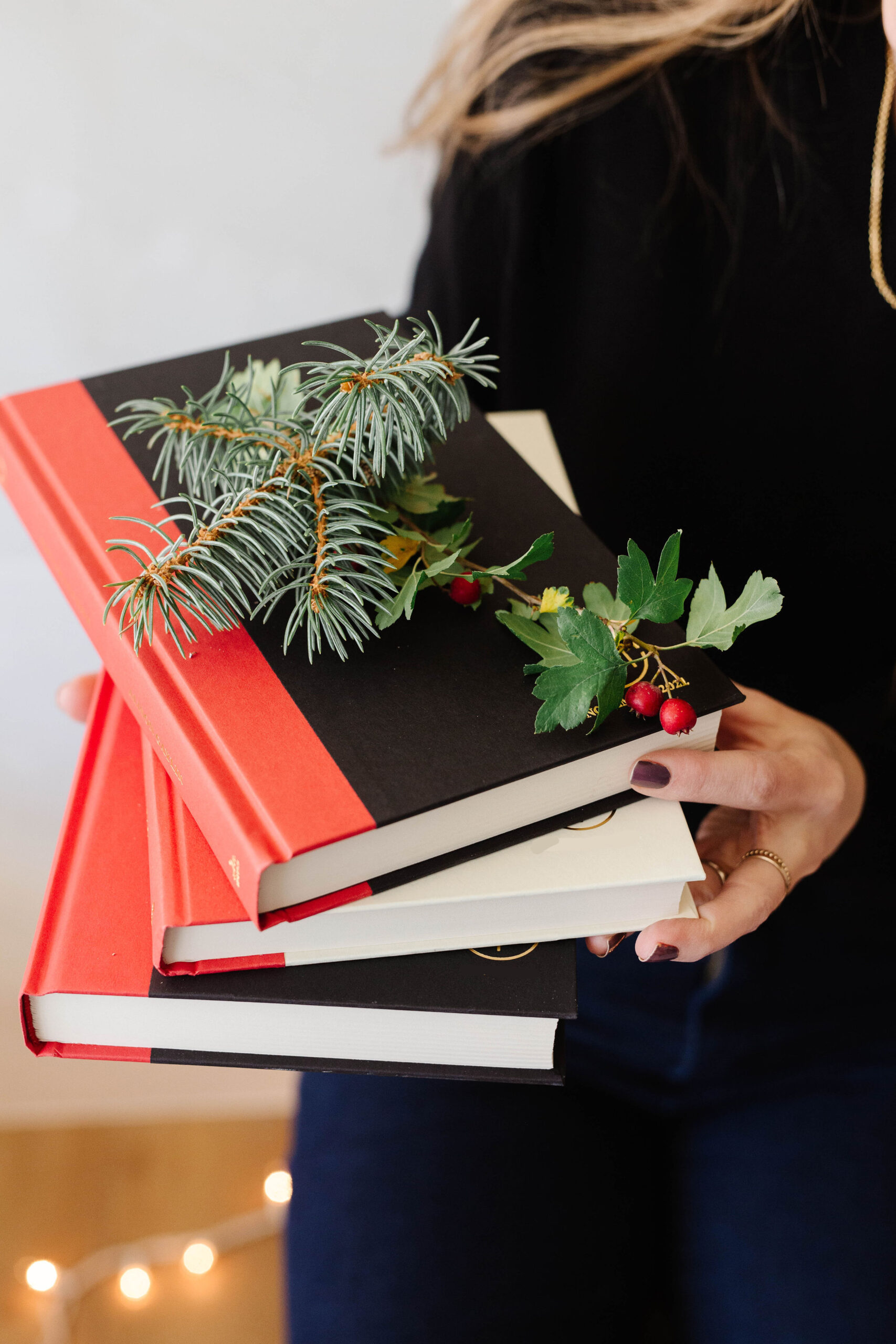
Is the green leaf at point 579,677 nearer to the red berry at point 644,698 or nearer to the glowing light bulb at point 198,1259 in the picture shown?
the red berry at point 644,698

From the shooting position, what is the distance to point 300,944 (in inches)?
18.6

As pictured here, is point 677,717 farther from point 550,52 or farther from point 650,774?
Result: point 550,52

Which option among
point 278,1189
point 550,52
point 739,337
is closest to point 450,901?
point 739,337

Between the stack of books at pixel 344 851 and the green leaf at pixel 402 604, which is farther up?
the green leaf at pixel 402 604

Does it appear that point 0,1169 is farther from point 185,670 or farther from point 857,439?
point 857,439

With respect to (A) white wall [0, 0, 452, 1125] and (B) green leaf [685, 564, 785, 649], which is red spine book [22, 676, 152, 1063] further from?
(A) white wall [0, 0, 452, 1125]

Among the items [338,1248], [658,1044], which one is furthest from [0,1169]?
[658,1044]

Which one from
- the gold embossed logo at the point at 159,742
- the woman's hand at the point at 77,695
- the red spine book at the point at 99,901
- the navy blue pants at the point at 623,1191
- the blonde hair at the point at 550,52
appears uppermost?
the blonde hair at the point at 550,52

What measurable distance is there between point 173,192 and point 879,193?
26.8 inches

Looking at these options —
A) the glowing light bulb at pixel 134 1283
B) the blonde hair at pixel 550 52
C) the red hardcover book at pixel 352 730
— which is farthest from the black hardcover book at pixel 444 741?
the glowing light bulb at pixel 134 1283

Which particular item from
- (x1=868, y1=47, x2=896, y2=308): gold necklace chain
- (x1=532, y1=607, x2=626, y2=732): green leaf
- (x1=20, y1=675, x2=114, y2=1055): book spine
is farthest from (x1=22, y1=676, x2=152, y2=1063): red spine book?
(x1=868, y1=47, x2=896, y2=308): gold necklace chain

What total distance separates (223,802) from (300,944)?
0.10 metres

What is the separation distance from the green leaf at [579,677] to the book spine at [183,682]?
10 centimetres

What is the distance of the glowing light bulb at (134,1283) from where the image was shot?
4.05 ft
